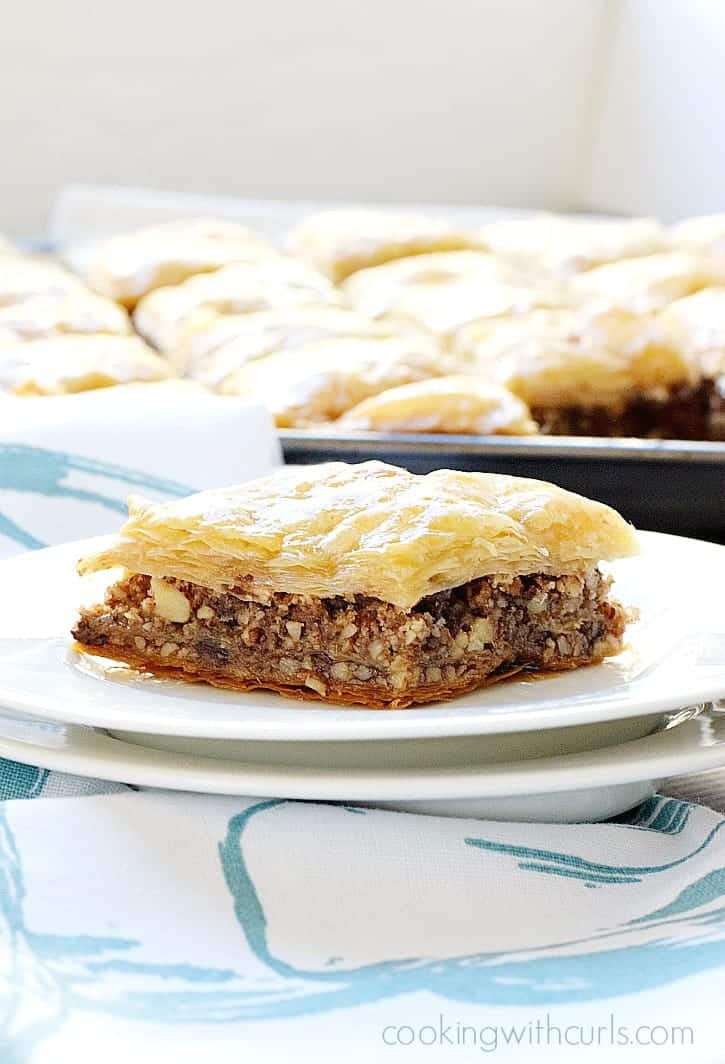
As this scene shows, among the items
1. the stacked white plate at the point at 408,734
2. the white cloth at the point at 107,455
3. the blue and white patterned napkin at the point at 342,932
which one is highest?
the stacked white plate at the point at 408,734

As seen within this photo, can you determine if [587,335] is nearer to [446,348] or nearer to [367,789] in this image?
[446,348]

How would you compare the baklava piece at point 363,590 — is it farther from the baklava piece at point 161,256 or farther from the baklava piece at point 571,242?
the baklava piece at point 571,242

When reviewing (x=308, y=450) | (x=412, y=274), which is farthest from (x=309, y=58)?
(x=308, y=450)

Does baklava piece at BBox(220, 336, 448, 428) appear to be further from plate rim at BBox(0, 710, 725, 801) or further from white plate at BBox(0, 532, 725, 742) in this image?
plate rim at BBox(0, 710, 725, 801)

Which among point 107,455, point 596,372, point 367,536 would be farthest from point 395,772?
point 596,372

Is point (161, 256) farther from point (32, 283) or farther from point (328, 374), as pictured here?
point (328, 374)

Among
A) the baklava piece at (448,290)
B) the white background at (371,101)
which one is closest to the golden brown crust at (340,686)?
the baklava piece at (448,290)

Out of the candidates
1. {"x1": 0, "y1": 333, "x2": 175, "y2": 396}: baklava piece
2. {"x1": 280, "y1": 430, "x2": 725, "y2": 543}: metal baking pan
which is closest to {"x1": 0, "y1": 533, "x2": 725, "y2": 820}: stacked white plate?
{"x1": 280, "y1": 430, "x2": 725, "y2": 543}: metal baking pan
